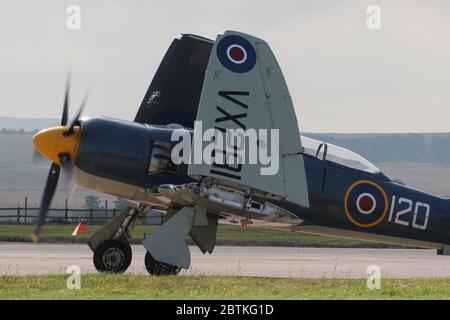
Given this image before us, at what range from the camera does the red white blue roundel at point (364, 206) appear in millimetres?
18719

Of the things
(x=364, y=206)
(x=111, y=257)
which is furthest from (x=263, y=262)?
(x=111, y=257)

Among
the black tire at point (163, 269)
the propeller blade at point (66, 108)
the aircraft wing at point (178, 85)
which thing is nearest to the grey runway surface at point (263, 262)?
the black tire at point (163, 269)

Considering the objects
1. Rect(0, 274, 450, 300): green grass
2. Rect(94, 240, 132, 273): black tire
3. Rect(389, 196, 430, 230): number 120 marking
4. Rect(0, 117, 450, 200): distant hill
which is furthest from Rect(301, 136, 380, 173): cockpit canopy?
Rect(0, 117, 450, 200): distant hill

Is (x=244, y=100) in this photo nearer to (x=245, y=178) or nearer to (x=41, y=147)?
(x=245, y=178)

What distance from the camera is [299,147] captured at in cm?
1758

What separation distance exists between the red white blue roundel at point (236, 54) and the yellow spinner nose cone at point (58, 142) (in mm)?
2816

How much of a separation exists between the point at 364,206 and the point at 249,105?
10.3 feet

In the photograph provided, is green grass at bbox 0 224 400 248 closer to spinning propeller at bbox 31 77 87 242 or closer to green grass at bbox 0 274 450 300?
spinning propeller at bbox 31 77 87 242

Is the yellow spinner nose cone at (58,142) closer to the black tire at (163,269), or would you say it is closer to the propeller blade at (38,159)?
the propeller blade at (38,159)

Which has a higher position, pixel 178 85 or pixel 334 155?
pixel 178 85

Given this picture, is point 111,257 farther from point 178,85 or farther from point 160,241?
point 178,85

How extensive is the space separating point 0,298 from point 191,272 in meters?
6.70

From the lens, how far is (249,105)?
56.4ft
